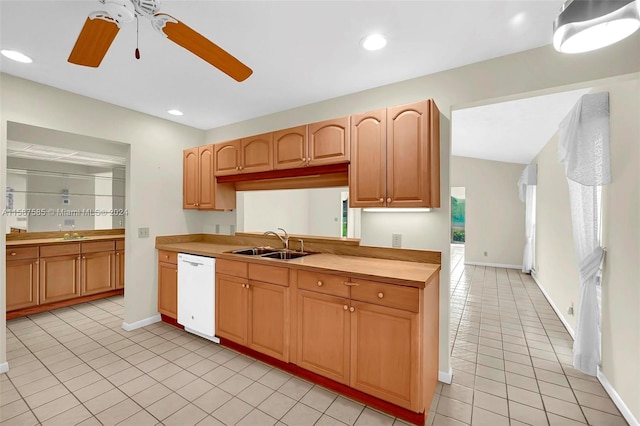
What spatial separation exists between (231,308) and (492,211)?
697 cm

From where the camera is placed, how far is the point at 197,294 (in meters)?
2.99

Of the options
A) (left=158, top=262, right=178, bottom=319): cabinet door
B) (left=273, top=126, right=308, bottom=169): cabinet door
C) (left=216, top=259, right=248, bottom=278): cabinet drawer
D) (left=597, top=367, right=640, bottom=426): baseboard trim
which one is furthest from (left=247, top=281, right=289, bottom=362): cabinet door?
(left=597, top=367, right=640, bottom=426): baseboard trim

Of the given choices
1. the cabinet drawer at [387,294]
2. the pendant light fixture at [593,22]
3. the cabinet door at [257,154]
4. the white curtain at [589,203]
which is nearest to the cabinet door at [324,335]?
the cabinet drawer at [387,294]

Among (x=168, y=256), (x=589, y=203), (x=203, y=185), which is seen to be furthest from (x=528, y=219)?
(x=168, y=256)

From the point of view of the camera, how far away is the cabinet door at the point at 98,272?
4.12m

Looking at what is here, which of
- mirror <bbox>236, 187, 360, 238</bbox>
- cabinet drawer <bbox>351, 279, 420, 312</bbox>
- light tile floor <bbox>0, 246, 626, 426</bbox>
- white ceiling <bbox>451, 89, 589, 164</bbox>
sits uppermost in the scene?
white ceiling <bbox>451, 89, 589, 164</bbox>

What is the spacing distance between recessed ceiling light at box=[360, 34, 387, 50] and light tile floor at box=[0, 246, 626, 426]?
2.56 m

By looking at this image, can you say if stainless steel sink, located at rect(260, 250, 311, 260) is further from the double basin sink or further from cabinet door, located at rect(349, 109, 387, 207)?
cabinet door, located at rect(349, 109, 387, 207)

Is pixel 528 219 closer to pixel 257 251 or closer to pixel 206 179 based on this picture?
→ pixel 257 251

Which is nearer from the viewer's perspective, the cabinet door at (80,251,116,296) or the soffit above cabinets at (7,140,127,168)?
the soffit above cabinets at (7,140,127,168)

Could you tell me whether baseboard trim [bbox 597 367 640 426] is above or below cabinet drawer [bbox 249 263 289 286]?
below

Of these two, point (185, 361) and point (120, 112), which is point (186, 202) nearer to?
point (120, 112)

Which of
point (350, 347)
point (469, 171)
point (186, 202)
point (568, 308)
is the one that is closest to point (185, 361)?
point (350, 347)

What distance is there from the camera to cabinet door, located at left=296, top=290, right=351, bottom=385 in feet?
6.71
